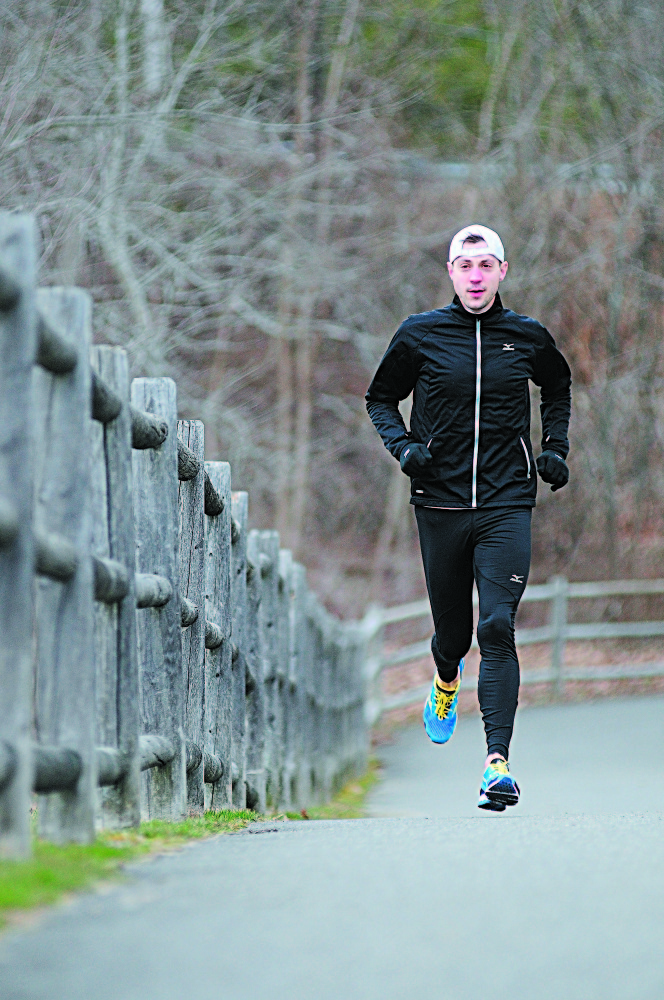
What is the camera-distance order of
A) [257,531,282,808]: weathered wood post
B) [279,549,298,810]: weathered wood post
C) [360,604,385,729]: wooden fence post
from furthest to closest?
1. [360,604,385,729]: wooden fence post
2. [279,549,298,810]: weathered wood post
3. [257,531,282,808]: weathered wood post

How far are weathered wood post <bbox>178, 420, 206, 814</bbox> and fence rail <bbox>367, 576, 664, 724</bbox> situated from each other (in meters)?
11.6

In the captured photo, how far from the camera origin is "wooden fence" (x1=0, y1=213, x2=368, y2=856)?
327cm

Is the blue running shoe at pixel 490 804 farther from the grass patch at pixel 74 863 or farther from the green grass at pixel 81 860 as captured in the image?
the grass patch at pixel 74 863

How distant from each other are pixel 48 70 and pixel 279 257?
712cm

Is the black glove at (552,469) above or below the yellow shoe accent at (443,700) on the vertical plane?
above

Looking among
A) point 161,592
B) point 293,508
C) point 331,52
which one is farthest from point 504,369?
point 293,508

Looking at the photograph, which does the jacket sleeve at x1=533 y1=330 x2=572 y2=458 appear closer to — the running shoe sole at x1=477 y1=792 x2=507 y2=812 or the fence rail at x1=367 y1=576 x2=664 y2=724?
the running shoe sole at x1=477 y1=792 x2=507 y2=812

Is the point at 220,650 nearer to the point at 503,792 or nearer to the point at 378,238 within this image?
the point at 503,792

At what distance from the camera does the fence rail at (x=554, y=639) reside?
18188mm

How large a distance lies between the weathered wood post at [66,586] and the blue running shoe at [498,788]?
6.67ft

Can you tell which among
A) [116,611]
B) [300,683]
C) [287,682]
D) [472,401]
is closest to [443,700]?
[472,401]

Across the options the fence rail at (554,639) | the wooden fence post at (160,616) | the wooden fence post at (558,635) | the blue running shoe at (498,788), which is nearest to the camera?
the wooden fence post at (160,616)

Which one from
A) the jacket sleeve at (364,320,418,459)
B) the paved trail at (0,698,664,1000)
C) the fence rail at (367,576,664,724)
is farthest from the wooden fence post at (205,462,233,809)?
the fence rail at (367,576,664,724)

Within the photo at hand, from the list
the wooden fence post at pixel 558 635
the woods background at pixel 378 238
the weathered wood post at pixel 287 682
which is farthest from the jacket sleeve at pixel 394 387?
the wooden fence post at pixel 558 635
